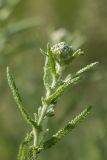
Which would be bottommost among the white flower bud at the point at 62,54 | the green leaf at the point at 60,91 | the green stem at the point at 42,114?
the green stem at the point at 42,114

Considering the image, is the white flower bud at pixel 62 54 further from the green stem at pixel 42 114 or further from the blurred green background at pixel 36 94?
the blurred green background at pixel 36 94

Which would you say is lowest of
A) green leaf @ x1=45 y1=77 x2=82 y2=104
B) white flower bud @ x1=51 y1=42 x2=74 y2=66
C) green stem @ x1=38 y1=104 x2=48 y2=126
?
green stem @ x1=38 y1=104 x2=48 y2=126

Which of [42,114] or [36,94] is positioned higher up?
[36,94]

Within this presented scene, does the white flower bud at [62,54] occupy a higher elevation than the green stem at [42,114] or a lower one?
higher

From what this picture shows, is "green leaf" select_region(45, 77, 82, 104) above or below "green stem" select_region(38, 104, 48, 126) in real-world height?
above

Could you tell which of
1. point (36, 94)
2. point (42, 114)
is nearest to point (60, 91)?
point (42, 114)

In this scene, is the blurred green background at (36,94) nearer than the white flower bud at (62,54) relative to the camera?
No

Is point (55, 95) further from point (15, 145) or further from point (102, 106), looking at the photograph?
point (15, 145)

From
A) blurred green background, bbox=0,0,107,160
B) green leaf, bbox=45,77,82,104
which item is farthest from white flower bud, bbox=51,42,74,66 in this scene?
blurred green background, bbox=0,0,107,160

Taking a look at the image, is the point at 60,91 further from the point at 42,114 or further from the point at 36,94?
the point at 36,94

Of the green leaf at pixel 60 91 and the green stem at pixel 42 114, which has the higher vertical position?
the green leaf at pixel 60 91

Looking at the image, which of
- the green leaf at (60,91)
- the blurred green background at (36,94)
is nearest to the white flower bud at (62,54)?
the green leaf at (60,91)

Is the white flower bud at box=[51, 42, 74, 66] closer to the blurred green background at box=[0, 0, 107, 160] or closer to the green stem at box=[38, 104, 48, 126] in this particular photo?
the green stem at box=[38, 104, 48, 126]
